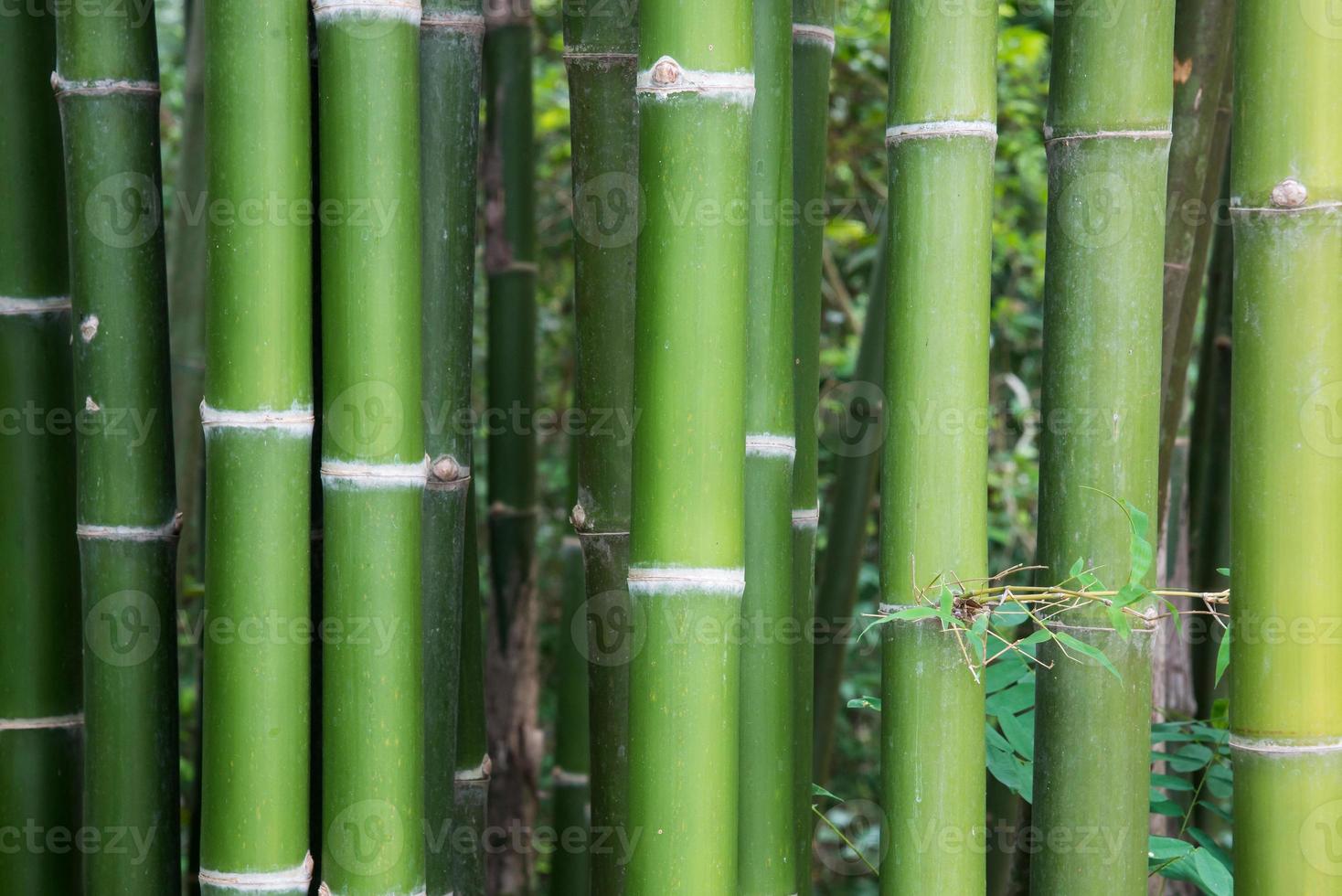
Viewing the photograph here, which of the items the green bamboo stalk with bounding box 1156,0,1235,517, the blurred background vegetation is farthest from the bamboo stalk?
the blurred background vegetation

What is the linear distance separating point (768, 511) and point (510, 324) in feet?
3.81

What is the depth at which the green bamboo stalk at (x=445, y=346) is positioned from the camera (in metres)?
1.11

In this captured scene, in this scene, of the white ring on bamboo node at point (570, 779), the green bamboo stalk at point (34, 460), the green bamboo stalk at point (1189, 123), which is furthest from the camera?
the white ring on bamboo node at point (570, 779)

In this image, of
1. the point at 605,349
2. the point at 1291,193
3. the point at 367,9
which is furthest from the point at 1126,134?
the point at 367,9

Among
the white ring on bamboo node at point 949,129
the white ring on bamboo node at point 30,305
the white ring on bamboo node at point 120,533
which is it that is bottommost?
the white ring on bamboo node at point 120,533

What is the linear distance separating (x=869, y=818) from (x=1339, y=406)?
122 inches

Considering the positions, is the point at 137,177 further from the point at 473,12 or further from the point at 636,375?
the point at 636,375

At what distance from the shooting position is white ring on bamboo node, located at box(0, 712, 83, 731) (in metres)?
1.25

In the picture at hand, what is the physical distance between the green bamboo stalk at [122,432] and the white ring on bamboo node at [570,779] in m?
0.94

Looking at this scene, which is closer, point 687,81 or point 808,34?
point 687,81

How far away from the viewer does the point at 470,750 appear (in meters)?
1.31

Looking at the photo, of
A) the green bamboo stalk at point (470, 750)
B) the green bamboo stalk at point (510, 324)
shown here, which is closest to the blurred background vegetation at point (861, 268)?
the green bamboo stalk at point (510, 324)

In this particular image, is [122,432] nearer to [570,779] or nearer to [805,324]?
[805,324]

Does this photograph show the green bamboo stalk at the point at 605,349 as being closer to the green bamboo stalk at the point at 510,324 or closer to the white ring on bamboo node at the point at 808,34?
the white ring on bamboo node at the point at 808,34
